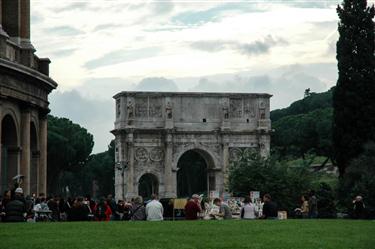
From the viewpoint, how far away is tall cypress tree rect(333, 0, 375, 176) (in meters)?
56.0

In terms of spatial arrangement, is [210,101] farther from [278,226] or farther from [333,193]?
[278,226]

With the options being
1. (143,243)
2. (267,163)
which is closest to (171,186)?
(267,163)

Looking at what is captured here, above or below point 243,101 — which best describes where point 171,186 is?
below

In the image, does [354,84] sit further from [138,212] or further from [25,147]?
[138,212]

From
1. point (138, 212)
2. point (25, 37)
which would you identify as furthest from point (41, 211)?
point (25, 37)

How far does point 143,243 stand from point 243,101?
70594 millimetres

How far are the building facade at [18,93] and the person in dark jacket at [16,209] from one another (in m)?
6.09

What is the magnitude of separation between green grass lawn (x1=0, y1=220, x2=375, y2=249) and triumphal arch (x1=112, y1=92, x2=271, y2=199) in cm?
6165

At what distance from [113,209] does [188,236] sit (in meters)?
16.2

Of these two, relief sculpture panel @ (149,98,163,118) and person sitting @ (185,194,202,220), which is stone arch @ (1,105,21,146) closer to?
person sitting @ (185,194,202,220)

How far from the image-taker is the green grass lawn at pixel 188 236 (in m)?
19.8

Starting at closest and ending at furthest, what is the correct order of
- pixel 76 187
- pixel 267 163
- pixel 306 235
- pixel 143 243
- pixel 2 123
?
pixel 143 243 < pixel 306 235 < pixel 2 123 < pixel 267 163 < pixel 76 187

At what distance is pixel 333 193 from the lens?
5753 cm

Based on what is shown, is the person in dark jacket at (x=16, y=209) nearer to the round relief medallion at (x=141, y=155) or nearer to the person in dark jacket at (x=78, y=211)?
the person in dark jacket at (x=78, y=211)
